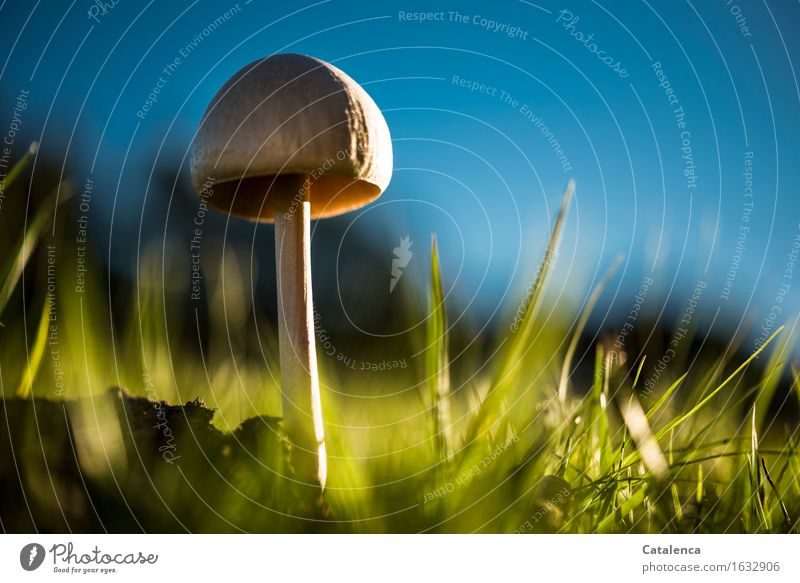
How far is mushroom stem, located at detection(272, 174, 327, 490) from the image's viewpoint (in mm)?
942

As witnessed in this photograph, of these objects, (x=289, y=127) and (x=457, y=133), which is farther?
(x=457, y=133)

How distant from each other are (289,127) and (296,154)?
47 mm

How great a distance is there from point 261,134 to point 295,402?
47 cm

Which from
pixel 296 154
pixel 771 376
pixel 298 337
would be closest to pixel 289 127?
pixel 296 154

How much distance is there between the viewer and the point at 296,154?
2.85 ft

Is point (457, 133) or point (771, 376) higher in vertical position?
point (457, 133)

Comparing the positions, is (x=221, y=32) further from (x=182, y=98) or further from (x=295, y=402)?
(x=295, y=402)

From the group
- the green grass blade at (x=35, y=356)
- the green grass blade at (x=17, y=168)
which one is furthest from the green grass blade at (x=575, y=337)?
the green grass blade at (x=17, y=168)

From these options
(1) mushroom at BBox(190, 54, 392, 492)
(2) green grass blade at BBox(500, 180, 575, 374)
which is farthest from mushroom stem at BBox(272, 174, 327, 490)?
(2) green grass blade at BBox(500, 180, 575, 374)

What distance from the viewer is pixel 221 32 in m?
1.11

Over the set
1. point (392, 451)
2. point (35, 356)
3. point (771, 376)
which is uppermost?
point (35, 356)

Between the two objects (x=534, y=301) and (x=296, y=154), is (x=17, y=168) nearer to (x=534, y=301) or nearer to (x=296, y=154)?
(x=296, y=154)

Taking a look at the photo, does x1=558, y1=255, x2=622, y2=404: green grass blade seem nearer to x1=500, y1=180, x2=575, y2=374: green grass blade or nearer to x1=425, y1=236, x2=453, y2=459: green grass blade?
x1=500, y1=180, x2=575, y2=374: green grass blade
